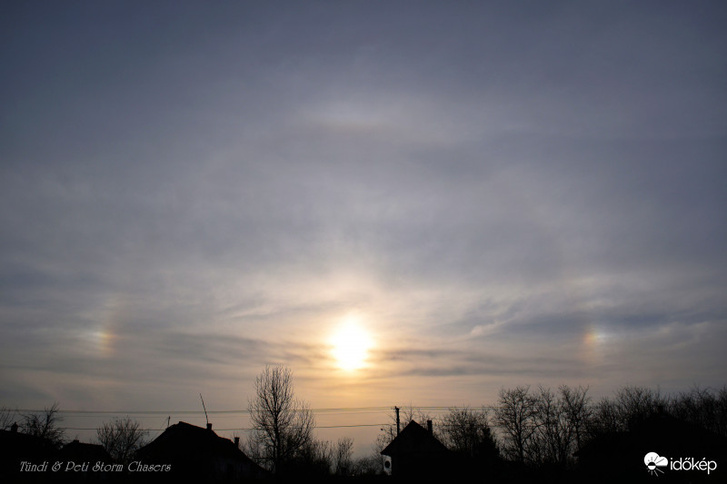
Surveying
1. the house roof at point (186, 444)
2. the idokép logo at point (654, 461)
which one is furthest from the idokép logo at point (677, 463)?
the house roof at point (186, 444)

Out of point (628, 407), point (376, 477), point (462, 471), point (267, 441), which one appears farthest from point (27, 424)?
point (628, 407)

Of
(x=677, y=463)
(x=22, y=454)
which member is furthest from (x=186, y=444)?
(x=677, y=463)

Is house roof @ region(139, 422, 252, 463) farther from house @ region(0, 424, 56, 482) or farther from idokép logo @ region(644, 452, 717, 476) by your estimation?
idokép logo @ region(644, 452, 717, 476)

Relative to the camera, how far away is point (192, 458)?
45312 mm

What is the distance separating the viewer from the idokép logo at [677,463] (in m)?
40.2

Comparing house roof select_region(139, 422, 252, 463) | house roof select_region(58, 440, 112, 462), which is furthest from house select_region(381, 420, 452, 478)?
house roof select_region(58, 440, 112, 462)

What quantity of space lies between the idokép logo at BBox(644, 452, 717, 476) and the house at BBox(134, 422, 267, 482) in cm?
3701

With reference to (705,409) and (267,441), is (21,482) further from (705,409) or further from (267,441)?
(705,409)

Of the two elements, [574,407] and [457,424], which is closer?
[574,407]

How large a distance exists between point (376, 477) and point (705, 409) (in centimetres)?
6115

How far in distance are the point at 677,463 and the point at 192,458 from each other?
48302 millimetres

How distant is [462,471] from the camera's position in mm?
39656

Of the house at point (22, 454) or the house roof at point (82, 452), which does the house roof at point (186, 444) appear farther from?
the house roof at point (82, 452)

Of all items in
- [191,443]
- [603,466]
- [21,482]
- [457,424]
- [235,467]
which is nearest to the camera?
[21,482]
